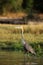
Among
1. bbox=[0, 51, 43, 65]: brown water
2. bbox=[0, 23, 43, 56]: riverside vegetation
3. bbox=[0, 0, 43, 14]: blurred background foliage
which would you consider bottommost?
bbox=[0, 51, 43, 65]: brown water

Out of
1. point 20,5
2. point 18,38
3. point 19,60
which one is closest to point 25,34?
point 18,38

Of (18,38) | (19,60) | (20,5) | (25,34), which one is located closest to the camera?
(19,60)

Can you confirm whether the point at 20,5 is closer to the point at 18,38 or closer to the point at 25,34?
the point at 25,34

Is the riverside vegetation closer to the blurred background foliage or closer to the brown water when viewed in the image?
the brown water

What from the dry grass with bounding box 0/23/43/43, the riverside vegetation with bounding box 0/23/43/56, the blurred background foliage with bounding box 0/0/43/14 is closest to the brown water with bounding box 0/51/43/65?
the riverside vegetation with bounding box 0/23/43/56

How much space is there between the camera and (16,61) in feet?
43.3

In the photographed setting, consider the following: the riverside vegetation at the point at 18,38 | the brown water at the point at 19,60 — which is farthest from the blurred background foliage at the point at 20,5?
the brown water at the point at 19,60

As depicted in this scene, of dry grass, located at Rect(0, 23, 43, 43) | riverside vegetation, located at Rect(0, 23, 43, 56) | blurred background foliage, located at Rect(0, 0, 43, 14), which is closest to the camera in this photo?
riverside vegetation, located at Rect(0, 23, 43, 56)

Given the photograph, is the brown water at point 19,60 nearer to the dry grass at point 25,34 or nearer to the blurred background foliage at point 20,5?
the dry grass at point 25,34

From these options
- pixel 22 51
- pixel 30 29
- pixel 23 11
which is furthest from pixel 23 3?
pixel 22 51

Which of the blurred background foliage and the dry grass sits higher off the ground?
the blurred background foliage

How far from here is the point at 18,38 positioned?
69.0 ft

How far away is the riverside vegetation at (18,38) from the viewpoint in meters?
17.9

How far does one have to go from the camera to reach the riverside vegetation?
17.9m
